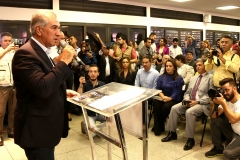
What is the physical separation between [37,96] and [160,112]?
270cm

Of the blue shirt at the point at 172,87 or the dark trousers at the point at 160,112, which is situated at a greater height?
the blue shirt at the point at 172,87

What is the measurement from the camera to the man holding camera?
324 centimetres

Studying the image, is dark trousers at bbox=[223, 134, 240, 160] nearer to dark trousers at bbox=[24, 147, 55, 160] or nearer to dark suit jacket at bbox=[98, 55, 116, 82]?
dark trousers at bbox=[24, 147, 55, 160]

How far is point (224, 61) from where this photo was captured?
3.18 m

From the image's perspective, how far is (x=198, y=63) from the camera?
3.42 meters

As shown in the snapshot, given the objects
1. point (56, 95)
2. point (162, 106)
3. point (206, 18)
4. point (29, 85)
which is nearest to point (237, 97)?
point (162, 106)

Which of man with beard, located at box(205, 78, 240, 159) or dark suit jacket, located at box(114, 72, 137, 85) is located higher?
dark suit jacket, located at box(114, 72, 137, 85)

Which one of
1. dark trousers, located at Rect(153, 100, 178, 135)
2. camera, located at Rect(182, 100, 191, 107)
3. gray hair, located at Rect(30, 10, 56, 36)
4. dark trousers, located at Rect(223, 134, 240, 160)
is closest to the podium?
gray hair, located at Rect(30, 10, 56, 36)

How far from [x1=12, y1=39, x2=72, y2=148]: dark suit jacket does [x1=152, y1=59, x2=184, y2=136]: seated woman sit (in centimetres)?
249

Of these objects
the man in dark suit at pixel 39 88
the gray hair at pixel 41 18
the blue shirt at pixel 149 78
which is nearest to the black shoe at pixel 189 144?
the blue shirt at pixel 149 78

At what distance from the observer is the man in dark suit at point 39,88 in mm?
1229

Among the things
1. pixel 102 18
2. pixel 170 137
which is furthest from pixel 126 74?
pixel 102 18

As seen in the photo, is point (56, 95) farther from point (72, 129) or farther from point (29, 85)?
point (72, 129)

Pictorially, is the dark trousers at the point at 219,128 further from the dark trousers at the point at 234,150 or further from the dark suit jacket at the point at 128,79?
the dark suit jacket at the point at 128,79
